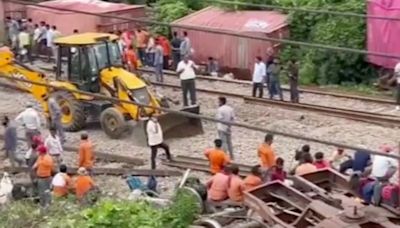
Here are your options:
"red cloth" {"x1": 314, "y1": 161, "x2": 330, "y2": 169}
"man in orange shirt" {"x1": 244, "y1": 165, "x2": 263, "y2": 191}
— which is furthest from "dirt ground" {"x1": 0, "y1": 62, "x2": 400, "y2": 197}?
"red cloth" {"x1": 314, "y1": 161, "x2": 330, "y2": 169}

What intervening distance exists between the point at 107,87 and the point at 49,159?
5.26 metres

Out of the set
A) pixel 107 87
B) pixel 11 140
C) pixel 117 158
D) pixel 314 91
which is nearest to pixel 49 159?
pixel 11 140

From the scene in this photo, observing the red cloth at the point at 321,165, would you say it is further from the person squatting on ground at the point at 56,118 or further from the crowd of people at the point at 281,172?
the person squatting on ground at the point at 56,118

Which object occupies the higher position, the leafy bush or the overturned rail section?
the leafy bush

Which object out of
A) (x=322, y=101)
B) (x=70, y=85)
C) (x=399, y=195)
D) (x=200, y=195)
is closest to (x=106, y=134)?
(x=70, y=85)

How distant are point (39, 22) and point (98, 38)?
37.2 ft

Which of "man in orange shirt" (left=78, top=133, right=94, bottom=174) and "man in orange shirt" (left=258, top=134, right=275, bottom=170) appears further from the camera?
"man in orange shirt" (left=78, top=133, right=94, bottom=174)

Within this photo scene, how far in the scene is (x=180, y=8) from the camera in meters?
35.5

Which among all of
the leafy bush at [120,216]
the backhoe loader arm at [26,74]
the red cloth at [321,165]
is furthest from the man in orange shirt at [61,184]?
the backhoe loader arm at [26,74]

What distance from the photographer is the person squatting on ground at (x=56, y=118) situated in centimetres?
2389

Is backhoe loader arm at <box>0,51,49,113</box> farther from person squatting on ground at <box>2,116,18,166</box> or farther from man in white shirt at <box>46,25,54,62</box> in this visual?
man in white shirt at <box>46,25,54,62</box>

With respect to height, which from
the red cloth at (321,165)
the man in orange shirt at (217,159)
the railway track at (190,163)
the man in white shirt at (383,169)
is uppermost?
the man in white shirt at (383,169)

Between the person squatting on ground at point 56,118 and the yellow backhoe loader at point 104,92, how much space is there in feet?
1.54

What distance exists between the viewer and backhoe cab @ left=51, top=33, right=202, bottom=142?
79.6ft
